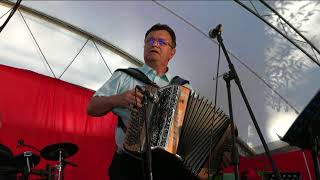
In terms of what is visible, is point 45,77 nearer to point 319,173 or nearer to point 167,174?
point 167,174

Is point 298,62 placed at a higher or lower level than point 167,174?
higher

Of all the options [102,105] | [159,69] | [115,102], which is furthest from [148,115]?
[159,69]

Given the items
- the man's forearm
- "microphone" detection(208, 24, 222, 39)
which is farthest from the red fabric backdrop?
"microphone" detection(208, 24, 222, 39)

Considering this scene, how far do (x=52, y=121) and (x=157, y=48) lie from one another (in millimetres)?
4002

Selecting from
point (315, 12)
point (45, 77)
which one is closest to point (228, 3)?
point (315, 12)

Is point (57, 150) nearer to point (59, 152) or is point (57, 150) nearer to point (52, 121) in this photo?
point (59, 152)

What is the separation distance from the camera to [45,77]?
22.0 feet

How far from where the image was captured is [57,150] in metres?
5.35

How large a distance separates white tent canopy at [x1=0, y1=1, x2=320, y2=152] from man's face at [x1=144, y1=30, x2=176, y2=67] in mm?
3985

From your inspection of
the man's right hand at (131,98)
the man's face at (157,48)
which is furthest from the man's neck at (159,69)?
the man's right hand at (131,98)

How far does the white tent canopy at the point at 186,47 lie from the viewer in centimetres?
694

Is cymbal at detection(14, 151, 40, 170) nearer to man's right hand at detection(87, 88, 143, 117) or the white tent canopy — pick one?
the white tent canopy

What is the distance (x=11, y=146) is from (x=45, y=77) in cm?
135

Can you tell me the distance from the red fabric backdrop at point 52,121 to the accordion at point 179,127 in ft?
12.9
